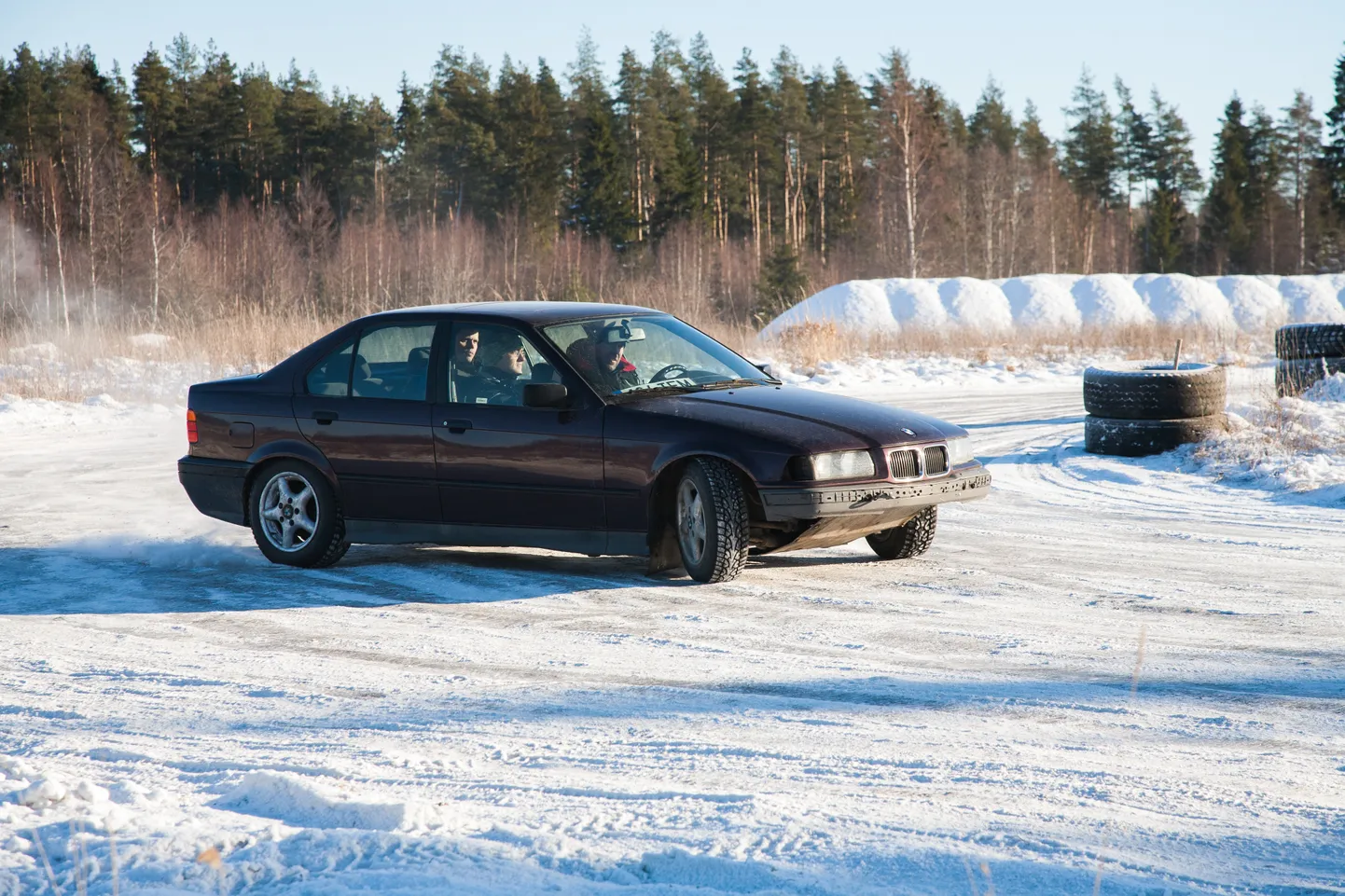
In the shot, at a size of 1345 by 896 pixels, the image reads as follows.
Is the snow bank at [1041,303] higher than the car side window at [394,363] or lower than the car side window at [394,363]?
higher

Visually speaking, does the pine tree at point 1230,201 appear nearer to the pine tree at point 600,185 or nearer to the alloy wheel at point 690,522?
the pine tree at point 600,185

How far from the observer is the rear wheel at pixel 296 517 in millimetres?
8242

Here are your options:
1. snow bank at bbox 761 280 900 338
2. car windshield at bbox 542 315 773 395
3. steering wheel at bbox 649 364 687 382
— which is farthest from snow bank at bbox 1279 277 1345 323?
steering wheel at bbox 649 364 687 382

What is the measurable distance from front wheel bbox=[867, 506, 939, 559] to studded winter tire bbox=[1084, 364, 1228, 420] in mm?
5208

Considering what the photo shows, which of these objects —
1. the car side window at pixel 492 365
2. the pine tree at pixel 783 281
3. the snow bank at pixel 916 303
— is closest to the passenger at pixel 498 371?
the car side window at pixel 492 365

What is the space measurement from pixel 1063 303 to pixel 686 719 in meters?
40.8

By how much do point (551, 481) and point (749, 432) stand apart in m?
1.23

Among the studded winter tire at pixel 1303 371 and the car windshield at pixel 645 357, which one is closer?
the car windshield at pixel 645 357

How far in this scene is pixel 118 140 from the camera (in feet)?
209

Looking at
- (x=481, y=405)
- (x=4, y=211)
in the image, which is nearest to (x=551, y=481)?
(x=481, y=405)

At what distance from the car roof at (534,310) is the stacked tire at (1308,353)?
11656 mm

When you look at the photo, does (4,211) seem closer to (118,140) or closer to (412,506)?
(118,140)

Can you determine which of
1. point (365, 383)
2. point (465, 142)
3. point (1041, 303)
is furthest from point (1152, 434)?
point (465, 142)

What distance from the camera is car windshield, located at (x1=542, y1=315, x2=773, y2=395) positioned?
7.77m
